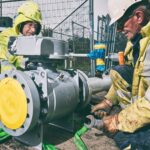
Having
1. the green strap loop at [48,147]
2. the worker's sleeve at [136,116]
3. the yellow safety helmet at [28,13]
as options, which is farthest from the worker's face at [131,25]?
the yellow safety helmet at [28,13]

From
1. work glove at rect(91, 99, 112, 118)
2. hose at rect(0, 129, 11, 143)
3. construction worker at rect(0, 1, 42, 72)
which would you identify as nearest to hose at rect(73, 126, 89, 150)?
work glove at rect(91, 99, 112, 118)

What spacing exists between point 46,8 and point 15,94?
186 inches

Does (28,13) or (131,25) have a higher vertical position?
(28,13)

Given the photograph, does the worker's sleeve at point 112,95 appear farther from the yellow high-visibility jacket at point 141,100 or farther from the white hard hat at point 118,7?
the white hard hat at point 118,7

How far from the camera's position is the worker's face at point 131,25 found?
2.28 m

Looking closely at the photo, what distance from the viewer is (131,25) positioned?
231 cm

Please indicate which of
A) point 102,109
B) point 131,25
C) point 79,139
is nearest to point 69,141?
point 79,139

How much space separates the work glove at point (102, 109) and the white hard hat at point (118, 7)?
3.15 ft

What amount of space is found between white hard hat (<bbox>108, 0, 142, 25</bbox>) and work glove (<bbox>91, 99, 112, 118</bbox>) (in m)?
0.96

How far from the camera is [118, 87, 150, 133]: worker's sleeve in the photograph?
74.1 inches

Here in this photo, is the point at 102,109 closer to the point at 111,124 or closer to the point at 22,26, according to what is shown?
the point at 111,124

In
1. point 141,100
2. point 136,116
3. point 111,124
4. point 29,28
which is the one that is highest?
point 29,28

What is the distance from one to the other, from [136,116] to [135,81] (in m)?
0.43

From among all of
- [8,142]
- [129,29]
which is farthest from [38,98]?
[129,29]
